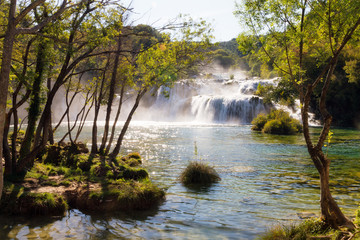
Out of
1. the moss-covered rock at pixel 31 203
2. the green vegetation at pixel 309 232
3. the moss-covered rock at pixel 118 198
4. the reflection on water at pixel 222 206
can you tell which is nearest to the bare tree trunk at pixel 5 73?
the reflection on water at pixel 222 206

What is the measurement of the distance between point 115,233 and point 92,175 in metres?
4.78

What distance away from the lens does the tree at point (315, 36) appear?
633 cm

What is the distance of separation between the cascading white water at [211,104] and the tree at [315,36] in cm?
3737

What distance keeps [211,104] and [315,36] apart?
44.7 metres

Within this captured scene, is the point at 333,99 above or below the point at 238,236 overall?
above

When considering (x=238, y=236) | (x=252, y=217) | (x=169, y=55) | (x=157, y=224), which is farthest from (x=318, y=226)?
(x=169, y=55)

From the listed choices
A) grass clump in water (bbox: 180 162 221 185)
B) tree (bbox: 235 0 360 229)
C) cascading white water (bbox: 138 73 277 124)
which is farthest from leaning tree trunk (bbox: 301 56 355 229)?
cascading white water (bbox: 138 73 277 124)

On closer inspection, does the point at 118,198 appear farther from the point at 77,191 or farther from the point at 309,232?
the point at 309,232

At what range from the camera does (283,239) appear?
621 centimetres

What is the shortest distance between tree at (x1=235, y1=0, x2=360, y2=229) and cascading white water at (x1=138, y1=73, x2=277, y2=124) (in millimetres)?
37367

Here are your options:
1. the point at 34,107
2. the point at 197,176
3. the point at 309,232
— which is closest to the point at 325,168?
the point at 309,232

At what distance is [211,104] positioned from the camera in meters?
51.8

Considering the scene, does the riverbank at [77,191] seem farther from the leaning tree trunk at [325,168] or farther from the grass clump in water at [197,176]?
the leaning tree trunk at [325,168]

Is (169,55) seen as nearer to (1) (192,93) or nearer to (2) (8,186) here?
(2) (8,186)
